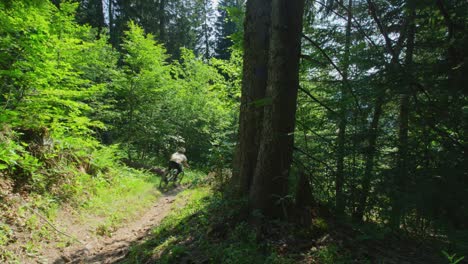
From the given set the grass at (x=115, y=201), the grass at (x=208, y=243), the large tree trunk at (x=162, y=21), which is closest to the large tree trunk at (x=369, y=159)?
the grass at (x=208, y=243)

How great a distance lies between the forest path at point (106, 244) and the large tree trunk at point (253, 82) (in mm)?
2796

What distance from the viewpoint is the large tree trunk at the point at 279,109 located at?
4445mm

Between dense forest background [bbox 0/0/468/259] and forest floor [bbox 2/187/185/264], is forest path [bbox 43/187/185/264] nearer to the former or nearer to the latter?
forest floor [bbox 2/187/185/264]

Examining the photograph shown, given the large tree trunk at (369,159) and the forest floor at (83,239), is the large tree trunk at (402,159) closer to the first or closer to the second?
the large tree trunk at (369,159)

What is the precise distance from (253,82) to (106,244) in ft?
15.8

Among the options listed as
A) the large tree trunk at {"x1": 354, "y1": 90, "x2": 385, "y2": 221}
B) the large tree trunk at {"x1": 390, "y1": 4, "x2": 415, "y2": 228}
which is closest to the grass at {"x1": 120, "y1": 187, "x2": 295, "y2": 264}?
the large tree trunk at {"x1": 390, "y1": 4, "x2": 415, "y2": 228}

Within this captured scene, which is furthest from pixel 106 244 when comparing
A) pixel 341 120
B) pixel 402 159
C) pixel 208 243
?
pixel 402 159

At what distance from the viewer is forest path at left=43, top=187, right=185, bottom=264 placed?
5.68 metres

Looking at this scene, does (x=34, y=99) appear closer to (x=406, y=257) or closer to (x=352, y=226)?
(x=352, y=226)

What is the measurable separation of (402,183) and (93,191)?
8.07 metres

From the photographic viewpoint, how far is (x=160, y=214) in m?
8.66

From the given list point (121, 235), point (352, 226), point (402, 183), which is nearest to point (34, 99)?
point (121, 235)

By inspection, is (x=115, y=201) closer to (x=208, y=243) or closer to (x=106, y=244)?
(x=106, y=244)

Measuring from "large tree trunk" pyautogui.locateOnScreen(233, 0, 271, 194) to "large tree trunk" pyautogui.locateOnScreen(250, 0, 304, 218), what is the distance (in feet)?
3.48
